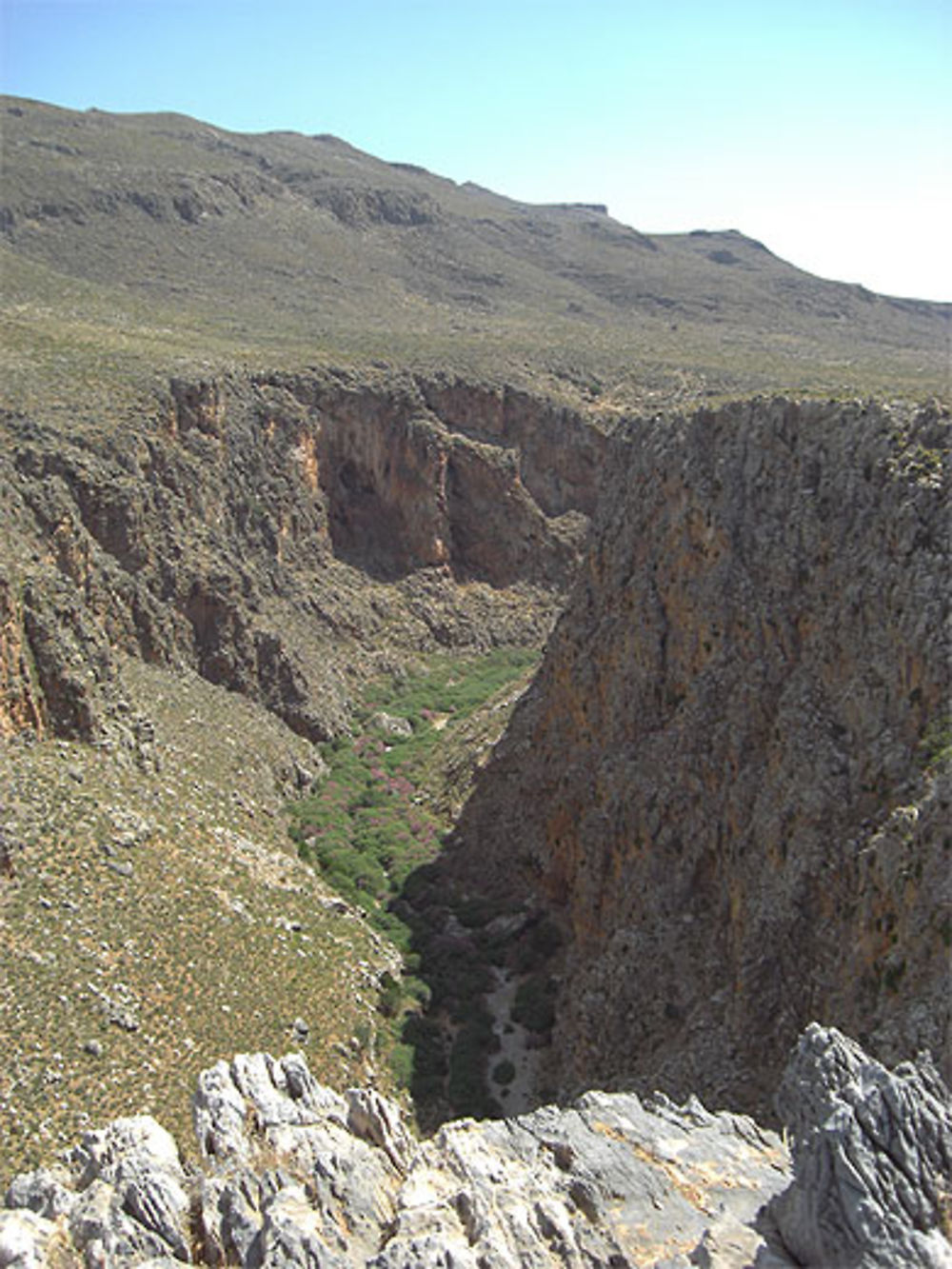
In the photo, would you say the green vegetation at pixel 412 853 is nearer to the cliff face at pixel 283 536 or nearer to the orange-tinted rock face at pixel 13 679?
the cliff face at pixel 283 536

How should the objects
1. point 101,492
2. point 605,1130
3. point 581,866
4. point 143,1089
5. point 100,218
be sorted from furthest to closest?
1. point 100,218
2. point 101,492
3. point 581,866
4. point 143,1089
5. point 605,1130

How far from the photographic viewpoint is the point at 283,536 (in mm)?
59500

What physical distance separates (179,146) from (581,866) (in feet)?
388

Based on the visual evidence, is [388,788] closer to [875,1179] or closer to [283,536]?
[283,536]

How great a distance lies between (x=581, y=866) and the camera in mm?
34906

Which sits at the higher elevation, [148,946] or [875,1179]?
[875,1179]

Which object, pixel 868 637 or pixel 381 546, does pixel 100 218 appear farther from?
pixel 868 637

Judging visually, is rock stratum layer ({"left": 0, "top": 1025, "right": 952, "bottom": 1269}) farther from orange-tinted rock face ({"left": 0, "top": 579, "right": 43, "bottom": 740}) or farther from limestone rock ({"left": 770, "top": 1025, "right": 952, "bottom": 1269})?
orange-tinted rock face ({"left": 0, "top": 579, "right": 43, "bottom": 740})

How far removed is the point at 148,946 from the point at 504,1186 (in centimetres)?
1504

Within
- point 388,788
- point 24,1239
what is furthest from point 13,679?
point 24,1239

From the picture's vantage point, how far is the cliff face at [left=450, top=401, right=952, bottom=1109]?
944 inches

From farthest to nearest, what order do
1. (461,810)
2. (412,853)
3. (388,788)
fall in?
(388,788) → (461,810) → (412,853)

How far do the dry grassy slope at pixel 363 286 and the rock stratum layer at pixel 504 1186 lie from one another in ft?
142

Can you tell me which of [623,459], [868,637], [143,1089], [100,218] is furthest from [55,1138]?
[100,218]
